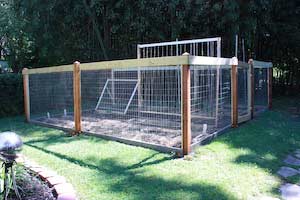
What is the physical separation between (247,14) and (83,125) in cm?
501

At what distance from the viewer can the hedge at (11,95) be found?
6727 millimetres

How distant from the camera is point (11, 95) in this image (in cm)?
684

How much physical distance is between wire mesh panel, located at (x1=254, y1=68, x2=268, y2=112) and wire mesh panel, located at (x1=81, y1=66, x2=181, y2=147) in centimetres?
238

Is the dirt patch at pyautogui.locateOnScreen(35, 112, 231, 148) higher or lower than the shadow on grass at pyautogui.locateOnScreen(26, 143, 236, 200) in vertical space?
higher

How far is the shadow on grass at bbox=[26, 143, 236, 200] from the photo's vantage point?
102 inches

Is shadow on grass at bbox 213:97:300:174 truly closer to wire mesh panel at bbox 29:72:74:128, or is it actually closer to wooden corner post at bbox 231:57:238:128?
wooden corner post at bbox 231:57:238:128

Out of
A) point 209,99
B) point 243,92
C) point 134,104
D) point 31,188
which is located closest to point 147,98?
point 134,104

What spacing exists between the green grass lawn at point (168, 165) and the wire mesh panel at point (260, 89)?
5.91ft

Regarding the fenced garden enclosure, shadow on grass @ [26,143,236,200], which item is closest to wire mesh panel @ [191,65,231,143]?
the fenced garden enclosure

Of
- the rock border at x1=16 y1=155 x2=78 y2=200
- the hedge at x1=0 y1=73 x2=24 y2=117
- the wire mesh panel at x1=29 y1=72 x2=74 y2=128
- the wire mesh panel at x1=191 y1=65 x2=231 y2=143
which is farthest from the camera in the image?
the hedge at x1=0 y1=73 x2=24 y2=117

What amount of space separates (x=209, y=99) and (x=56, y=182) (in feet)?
8.72

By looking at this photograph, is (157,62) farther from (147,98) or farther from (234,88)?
(234,88)

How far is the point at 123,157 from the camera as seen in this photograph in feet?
11.9

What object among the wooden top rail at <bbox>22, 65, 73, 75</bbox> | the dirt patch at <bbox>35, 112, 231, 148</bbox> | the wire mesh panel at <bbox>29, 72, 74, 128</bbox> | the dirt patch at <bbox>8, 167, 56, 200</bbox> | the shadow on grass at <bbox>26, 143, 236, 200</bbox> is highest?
the wooden top rail at <bbox>22, 65, 73, 75</bbox>
